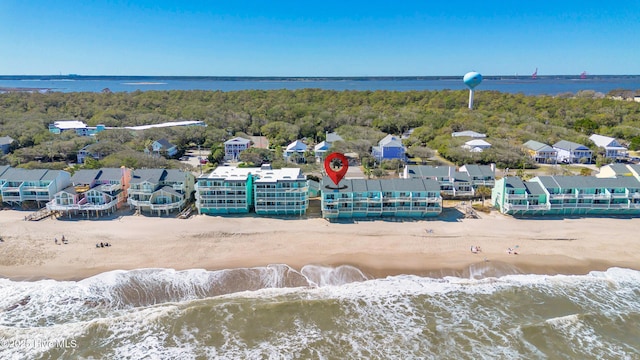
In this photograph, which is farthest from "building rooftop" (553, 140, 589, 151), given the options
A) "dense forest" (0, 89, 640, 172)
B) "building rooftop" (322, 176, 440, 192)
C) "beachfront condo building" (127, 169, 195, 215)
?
"beachfront condo building" (127, 169, 195, 215)

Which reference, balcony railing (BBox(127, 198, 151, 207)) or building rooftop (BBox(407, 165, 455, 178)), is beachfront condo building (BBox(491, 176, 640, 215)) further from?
balcony railing (BBox(127, 198, 151, 207))

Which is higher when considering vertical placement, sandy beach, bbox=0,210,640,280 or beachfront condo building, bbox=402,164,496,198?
beachfront condo building, bbox=402,164,496,198

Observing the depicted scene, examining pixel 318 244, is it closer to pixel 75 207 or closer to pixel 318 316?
pixel 318 316

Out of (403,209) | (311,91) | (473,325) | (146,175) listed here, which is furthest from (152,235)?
(311,91)

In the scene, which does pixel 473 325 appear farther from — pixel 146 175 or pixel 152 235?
pixel 146 175

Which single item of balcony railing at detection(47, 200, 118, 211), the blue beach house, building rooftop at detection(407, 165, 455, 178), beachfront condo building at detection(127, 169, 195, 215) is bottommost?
balcony railing at detection(47, 200, 118, 211)

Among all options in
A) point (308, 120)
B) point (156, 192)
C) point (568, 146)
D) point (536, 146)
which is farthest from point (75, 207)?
point (568, 146)
